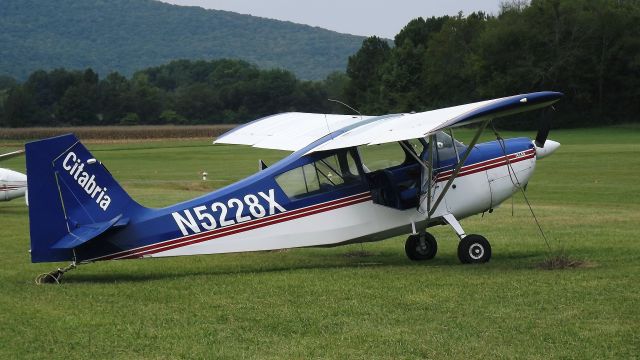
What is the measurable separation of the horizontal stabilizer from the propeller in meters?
5.40

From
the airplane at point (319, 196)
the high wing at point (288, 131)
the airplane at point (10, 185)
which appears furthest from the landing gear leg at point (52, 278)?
the airplane at point (10, 185)

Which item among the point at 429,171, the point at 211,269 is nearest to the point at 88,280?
the point at 211,269

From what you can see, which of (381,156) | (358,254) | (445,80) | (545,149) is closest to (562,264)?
(545,149)

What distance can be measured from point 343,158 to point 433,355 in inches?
215

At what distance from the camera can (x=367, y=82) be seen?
123m

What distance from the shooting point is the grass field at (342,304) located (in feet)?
26.8

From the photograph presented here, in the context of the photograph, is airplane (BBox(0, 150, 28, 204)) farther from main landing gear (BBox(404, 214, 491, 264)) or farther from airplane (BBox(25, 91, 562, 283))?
main landing gear (BBox(404, 214, 491, 264))

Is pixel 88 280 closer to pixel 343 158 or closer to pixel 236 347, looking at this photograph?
pixel 343 158

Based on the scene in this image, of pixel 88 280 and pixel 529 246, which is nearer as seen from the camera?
pixel 88 280

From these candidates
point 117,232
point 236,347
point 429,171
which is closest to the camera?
point 236,347

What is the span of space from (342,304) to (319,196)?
297cm

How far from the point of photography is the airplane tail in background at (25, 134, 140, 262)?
37.3 ft

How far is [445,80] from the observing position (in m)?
97.1

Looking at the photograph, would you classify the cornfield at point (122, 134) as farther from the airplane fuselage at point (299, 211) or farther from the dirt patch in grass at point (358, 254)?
the airplane fuselage at point (299, 211)
